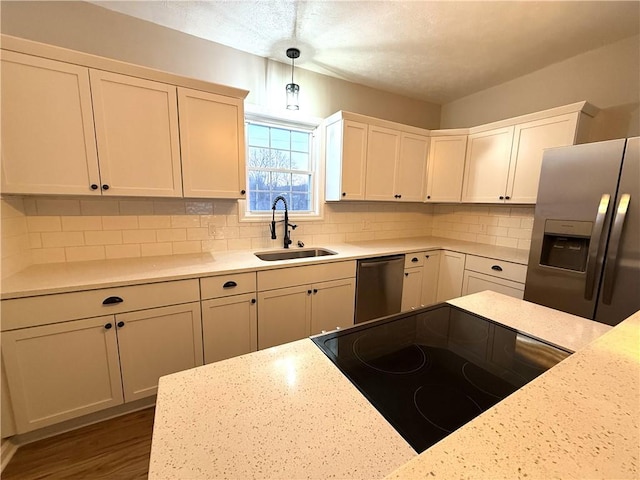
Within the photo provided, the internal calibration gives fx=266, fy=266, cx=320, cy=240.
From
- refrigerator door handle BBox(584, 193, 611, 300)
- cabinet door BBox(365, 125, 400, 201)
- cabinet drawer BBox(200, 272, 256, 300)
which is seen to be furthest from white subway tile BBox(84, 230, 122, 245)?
refrigerator door handle BBox(584, 193, 611, 300)

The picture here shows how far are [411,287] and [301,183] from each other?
159cm

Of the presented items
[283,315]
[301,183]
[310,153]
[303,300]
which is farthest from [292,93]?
[283,315]

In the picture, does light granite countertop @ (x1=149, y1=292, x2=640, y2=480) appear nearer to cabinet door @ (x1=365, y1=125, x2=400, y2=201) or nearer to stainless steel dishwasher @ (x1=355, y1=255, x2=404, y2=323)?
stainless steel dishwasher @ (x1=355, y1=255, x2=404, y2=323)

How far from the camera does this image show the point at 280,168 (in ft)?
→ 8.77

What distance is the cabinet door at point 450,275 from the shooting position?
2729mm

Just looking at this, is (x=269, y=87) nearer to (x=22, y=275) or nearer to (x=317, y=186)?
(x=317, y=186)

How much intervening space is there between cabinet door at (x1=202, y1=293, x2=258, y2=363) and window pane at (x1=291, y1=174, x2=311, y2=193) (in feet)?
4.31

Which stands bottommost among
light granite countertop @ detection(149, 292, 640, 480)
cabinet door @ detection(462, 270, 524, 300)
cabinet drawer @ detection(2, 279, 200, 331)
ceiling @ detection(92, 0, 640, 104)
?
cabinet door @ detection(462, 270, 524, 300)

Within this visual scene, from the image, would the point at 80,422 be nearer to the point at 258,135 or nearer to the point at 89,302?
the point at 89,302

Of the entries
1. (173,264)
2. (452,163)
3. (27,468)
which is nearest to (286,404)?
(173,264)

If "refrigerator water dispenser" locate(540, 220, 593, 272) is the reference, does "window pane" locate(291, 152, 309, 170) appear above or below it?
above

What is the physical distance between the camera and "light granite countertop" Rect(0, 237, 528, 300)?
1.40 metres

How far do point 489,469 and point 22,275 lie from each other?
2.28 m

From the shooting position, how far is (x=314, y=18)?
6.01 feet
